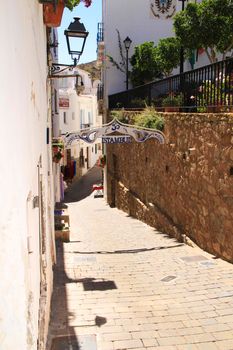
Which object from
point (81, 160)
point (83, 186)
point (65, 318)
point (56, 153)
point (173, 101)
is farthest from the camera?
point (81, 160)

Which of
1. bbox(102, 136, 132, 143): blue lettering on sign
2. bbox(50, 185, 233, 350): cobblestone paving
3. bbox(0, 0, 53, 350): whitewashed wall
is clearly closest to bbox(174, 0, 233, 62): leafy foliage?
bbox(102, 136, 132, 143): blue lettering on sign

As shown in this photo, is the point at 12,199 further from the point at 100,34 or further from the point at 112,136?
the point at 100,34

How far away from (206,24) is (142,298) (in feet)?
31.1

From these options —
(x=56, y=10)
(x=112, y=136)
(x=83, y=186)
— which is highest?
(x=56, y=10)

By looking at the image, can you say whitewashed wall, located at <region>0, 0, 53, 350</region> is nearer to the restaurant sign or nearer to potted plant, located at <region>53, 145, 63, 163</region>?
the restaurant sign

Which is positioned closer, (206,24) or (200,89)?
(200,89)

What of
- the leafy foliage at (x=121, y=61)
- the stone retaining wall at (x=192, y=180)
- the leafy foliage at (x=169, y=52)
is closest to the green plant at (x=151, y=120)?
the stone retaining wall at (x=192, y=180)

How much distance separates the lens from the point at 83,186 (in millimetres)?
32438

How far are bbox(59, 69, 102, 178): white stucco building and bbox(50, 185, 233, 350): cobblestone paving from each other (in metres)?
21.7

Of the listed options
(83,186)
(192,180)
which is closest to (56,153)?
(192,180)

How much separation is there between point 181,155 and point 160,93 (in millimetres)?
4795

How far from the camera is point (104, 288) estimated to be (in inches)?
265

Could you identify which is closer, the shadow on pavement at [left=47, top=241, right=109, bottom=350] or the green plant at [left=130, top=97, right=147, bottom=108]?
the shadow on pavement at [left=47, top=241, right=109, bottom=350]

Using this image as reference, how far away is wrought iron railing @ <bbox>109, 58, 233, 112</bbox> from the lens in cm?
858
